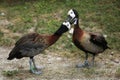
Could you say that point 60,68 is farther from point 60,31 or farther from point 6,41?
point 6,41

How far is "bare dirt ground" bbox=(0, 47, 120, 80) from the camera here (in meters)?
8.91

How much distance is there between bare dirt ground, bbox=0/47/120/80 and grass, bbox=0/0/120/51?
0.70 m

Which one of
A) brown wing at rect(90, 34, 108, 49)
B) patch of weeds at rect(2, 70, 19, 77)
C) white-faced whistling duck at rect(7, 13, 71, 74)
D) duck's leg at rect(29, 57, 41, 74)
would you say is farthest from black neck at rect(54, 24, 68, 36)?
patch of weeds at rect(2, 70, 19, 77)

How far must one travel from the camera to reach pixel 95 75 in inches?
354

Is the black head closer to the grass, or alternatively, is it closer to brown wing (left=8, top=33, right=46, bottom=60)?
brown wing (left=8, top=33, right=46, bottom=60)

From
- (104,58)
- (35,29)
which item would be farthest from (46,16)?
(104,58)

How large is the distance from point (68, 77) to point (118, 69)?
117cm

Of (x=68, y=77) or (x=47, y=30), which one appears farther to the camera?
(x=47, y=30)

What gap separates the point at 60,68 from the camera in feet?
31.0

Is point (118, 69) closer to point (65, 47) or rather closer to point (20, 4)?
point (65, 47)

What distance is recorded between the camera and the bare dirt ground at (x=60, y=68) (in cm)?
891

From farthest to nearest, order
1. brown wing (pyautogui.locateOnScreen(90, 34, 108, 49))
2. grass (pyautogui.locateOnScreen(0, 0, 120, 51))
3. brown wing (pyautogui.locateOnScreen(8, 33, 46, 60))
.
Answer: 1. grass (pyautogui.locateOnScreen(0, 0, 120, 51))
2. brown wing (pyautogui.locateOnScreen(90, 34, 108, 49))
3. brown wing (pyautogui.locateOnScreen(8, 33, 46, 60))

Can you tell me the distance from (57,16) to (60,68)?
4002mm

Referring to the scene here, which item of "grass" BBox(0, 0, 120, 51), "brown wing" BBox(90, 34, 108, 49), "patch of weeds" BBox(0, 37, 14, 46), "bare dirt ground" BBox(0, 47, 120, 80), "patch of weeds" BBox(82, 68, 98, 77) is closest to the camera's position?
"bare dirt ground" BBox(0, 47, 120, 80)
